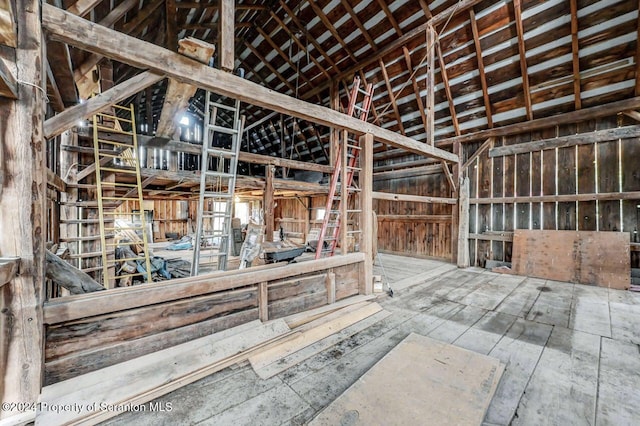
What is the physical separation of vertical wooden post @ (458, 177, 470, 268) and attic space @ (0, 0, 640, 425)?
4 centimetres

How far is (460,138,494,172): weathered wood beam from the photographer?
547 cm

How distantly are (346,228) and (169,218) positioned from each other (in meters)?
12.0

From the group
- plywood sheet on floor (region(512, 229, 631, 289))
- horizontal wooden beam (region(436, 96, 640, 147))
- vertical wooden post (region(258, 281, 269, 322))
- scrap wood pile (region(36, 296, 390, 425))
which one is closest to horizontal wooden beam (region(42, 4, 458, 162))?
vertical wooden post (region(258, 281, 269, 322))

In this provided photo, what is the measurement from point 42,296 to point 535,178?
6.85m

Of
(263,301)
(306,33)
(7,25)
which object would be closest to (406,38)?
(306,33)

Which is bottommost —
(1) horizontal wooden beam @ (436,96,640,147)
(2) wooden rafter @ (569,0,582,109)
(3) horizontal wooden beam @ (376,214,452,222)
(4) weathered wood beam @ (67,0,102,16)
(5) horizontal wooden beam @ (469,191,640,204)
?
(3) horizontal wooden beam @ (376,214,452,222)

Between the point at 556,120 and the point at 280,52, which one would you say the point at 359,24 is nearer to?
the point at 280,52

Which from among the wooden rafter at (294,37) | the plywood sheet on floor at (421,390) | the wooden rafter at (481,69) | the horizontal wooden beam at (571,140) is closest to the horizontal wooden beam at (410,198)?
the horizontal wooden beam at (571,140)

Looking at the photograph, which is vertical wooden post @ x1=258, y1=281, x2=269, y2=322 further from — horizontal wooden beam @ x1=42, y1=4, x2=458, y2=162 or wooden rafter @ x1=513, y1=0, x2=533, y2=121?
wooden rafter @ x1=513, y1=0, x2=533, y2=121

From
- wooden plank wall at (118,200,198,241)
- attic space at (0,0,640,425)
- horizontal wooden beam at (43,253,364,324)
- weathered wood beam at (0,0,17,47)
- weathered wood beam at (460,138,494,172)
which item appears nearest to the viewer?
weathered wood beam at (0,0,17,47)

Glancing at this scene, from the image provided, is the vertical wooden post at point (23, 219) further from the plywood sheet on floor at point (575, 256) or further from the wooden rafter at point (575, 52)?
the plywood sheet on floor at point (575, 256)

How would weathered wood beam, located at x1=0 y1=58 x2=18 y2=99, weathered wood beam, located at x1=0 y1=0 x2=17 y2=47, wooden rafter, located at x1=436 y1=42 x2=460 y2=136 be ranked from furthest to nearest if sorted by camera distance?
wooden rafter, located at x1=436 y1=42 x2=460 y2=136 → weathered wood beam, located at x1=0 y1=58 x2=18 y2=99 → weathered wood beam, located at x1=0 y1=0 x2=17 y2=47

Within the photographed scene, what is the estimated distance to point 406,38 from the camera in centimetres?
491

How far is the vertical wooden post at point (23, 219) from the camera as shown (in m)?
1.36
